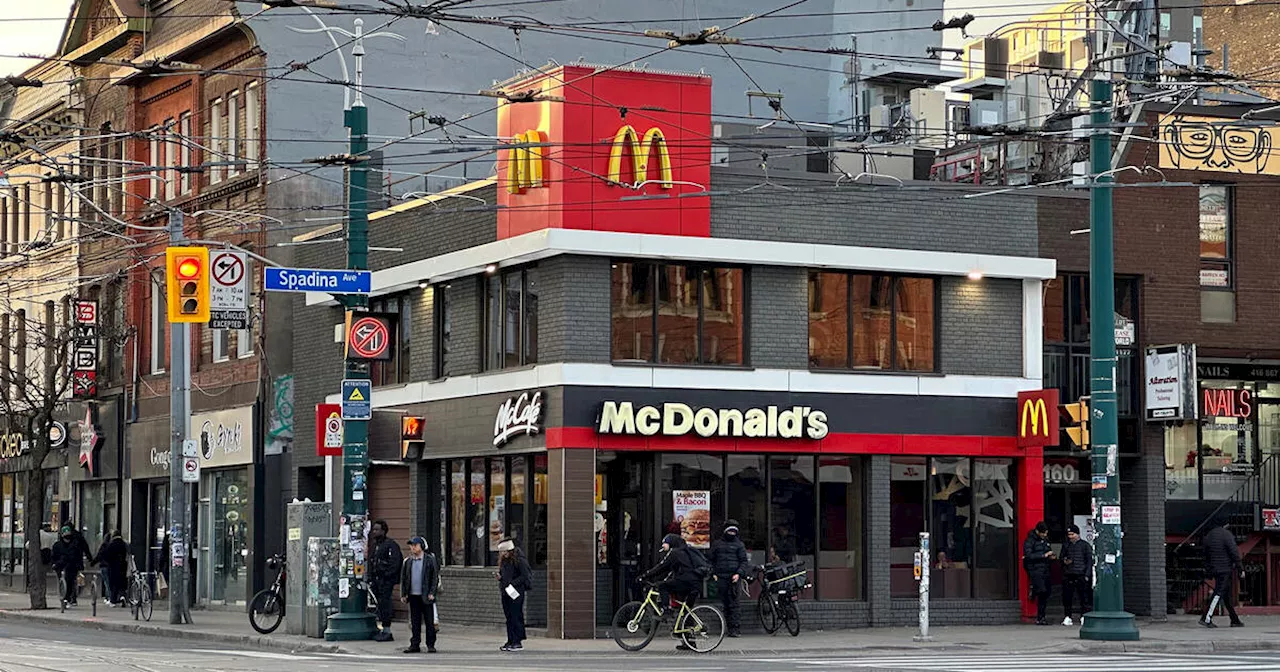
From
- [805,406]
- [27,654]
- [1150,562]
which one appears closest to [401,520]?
[805,406]

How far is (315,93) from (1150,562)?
61.2ft

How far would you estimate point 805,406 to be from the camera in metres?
31.2

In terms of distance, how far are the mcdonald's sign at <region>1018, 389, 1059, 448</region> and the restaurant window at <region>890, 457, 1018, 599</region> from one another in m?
0.82

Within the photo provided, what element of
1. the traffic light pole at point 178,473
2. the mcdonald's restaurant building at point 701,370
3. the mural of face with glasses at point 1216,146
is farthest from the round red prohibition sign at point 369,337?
the mural of face with glasses at point 1216,146

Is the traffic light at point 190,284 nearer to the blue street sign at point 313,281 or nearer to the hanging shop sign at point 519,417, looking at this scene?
the blue street sign at point 313,281

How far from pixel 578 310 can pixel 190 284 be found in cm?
565

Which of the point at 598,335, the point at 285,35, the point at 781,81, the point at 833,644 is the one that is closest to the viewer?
the point at 833,644

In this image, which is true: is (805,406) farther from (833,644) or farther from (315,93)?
(315,93)

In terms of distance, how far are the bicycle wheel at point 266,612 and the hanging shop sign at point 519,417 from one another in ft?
13.8

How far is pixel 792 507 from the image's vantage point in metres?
31.5

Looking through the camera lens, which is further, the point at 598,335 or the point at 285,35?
the point at 285,35

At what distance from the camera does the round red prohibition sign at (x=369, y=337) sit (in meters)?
28.5

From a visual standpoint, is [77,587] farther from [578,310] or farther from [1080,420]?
[1080,420]

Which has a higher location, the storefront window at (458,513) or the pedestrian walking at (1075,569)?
the storefront window at (458,513)
